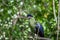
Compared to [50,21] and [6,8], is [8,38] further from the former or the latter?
[50,21]

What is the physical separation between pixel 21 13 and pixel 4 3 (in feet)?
1.49

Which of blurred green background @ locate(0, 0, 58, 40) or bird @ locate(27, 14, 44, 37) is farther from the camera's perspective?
blurred green background @ locate(0, 0, 58, 40)

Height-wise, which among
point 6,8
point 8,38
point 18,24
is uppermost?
point 6,8

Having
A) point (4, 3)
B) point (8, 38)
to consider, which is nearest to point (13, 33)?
point (8, 38)

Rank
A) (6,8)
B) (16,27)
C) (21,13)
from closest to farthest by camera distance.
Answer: (21,13)
(16,27)
(6,8)

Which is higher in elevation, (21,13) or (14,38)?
(21,13)

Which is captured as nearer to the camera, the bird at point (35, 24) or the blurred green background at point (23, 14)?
the bird at point (35, 24)

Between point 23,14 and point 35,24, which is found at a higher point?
point 23,14

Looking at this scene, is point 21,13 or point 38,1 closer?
point 21,13

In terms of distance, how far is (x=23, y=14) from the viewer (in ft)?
8.33

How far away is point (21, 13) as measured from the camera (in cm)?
243

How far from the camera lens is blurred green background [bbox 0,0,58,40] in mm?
2533

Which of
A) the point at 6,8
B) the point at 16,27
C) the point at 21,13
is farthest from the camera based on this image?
the point at 6,8

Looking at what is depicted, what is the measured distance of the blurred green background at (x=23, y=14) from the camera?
2533 millimetres
